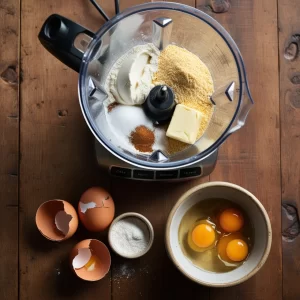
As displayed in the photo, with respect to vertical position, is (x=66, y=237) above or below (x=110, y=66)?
below

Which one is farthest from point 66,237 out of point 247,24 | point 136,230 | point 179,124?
point 247,24

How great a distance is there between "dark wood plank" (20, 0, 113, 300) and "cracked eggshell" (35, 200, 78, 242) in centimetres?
3

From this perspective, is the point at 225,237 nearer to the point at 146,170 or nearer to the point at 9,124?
the point at 146,170

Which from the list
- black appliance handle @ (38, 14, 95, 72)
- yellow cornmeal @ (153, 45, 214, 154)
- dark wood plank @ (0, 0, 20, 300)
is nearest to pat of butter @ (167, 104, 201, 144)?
yellow cornmeal @ (153, 45, 214, 154)

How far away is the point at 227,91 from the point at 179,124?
0.30ft

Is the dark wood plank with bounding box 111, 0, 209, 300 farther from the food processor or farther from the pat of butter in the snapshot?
the pat of butter

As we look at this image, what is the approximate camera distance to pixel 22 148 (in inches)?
34.2

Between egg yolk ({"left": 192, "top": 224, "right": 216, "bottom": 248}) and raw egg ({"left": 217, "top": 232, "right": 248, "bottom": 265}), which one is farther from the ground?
egg yolk ({"left": 192, "top": 224, "right": 216, "bottom": 248})

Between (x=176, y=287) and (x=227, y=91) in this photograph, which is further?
Answer: (x=176, y=287)

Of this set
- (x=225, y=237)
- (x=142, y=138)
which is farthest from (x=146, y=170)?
(x=225, y=237)

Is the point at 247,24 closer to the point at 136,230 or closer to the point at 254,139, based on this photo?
the point at 254,139

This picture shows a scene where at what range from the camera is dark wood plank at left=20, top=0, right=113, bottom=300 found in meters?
0.86

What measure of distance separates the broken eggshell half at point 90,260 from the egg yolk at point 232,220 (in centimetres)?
20

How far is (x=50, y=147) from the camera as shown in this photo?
34.2 inches
